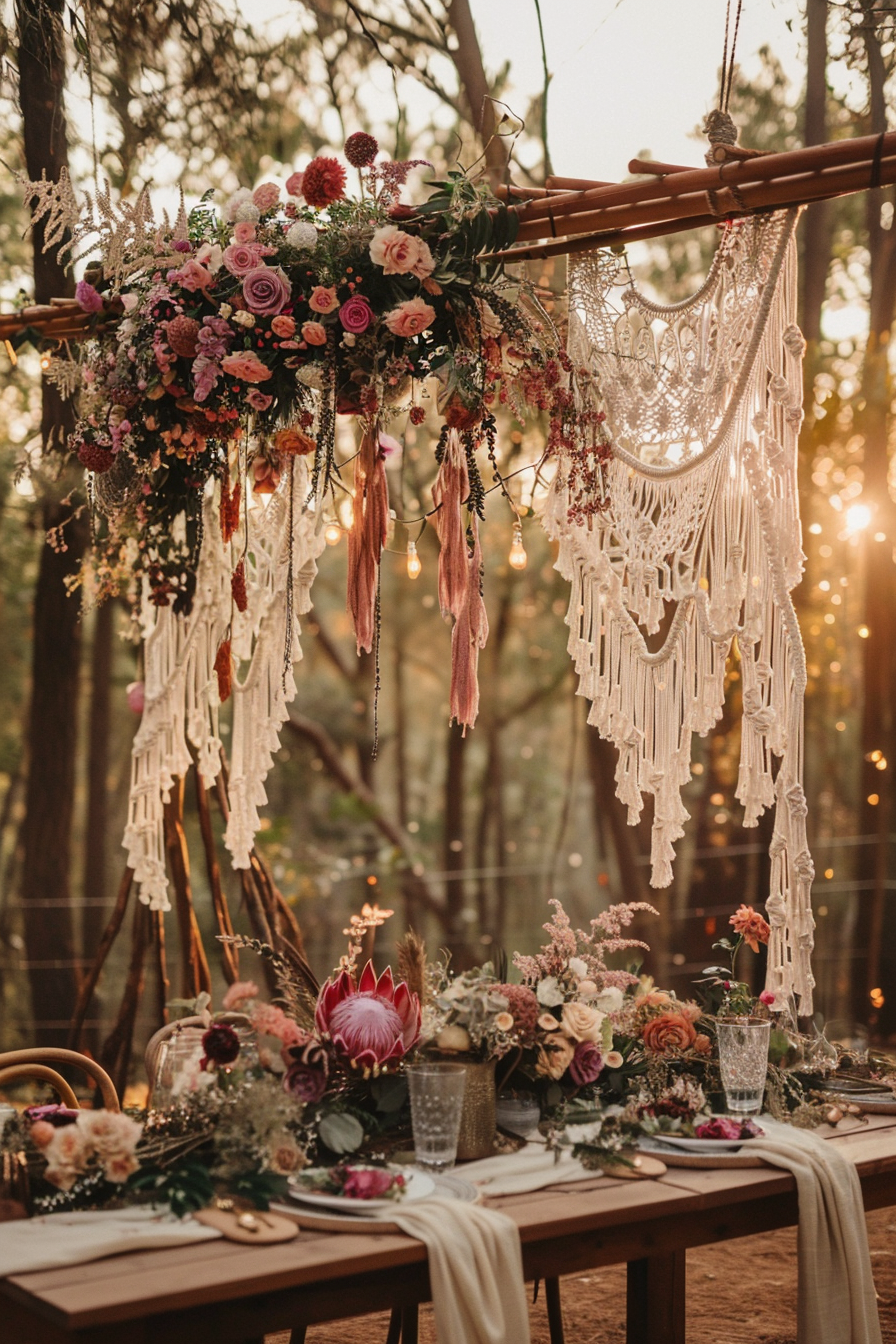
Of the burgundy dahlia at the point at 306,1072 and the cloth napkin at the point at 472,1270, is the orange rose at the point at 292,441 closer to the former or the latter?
the burgundy dahlia at the point at 306,1072

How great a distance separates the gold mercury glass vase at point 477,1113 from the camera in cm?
233

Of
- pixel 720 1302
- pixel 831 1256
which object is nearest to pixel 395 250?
pixel 831 1256

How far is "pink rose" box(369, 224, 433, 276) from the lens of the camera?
260cm

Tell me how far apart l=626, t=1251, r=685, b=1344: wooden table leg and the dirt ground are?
1071mm

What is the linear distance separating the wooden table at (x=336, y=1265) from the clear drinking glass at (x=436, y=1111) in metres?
0.13

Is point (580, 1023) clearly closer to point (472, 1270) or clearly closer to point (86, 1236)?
point (472, 1270)

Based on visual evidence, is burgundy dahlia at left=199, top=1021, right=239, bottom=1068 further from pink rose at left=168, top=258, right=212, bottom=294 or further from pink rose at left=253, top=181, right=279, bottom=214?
pink rose at left=253, top=181, right=279, bottom=214

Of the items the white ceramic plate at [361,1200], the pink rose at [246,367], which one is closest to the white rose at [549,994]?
the white ceramic plate at [361,1200]

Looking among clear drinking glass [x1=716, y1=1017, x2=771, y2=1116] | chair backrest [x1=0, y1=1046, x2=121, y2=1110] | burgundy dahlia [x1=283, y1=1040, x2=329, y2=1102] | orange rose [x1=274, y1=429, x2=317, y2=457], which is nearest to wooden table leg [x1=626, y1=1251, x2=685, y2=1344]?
clear drinking glass [x1=716, y1=1017, x2=771, y2=1116]

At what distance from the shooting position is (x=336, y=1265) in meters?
1.86

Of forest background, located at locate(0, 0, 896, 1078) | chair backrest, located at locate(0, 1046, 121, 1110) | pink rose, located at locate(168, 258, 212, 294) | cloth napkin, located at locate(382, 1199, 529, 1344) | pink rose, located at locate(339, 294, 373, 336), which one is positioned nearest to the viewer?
cloth napkin, located at locate(382, 1199, 529, 1344)

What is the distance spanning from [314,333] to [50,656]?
11.8ft

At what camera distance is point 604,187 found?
2.76 meters

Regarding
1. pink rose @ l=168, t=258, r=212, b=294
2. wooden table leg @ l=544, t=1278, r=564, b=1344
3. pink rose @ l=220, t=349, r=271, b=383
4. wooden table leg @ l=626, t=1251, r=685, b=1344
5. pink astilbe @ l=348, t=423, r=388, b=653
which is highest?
pink rose @ l=168, t=258, r=212, b=294
